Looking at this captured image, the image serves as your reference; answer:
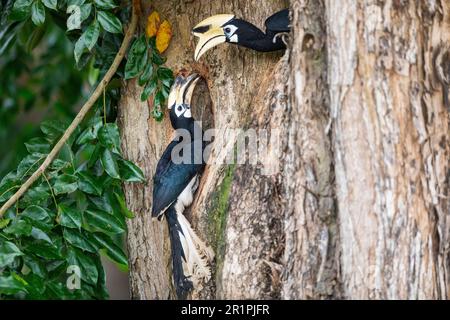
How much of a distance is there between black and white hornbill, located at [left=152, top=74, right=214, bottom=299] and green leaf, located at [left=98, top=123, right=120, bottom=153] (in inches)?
6.7

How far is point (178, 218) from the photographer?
252cm

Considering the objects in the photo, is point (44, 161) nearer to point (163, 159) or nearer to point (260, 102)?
point (163, 159)

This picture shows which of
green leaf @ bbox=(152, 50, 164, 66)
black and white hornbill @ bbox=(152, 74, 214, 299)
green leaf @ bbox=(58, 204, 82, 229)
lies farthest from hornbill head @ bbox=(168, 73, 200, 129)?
green leaf @ bbox=(58, 204, 82, 229)

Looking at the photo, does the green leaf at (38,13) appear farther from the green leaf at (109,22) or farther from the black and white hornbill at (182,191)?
the black and white hornbill at (182,191)

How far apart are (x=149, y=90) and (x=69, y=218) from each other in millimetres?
490

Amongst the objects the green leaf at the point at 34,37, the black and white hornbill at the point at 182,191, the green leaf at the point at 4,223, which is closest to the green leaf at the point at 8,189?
the green leaf at the point at 4,223

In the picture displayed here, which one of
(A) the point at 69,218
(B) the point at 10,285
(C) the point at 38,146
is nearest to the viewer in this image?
(B) the point at 10,285

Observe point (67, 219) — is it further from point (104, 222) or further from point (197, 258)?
point (197, 258)

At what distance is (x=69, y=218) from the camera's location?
2.45 m

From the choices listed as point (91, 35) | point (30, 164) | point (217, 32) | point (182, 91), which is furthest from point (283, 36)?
point (30, 164)
